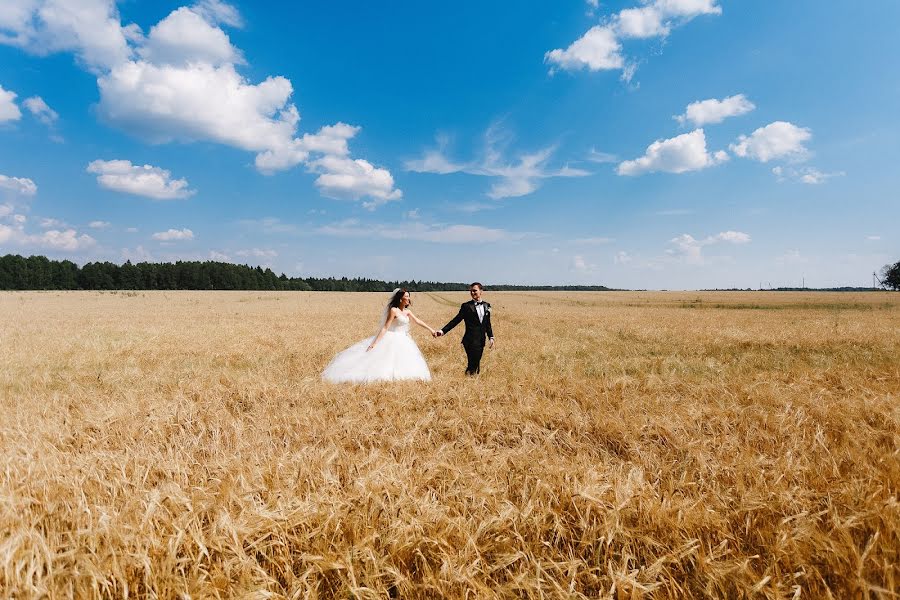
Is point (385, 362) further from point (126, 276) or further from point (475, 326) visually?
point (126, 276)

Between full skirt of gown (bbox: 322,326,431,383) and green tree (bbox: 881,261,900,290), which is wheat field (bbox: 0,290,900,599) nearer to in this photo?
full skirt of gown (bbox: 322,326,431,383)

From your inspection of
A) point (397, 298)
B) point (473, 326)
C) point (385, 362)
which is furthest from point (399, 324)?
point (473, 326)

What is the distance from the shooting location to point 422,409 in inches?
252

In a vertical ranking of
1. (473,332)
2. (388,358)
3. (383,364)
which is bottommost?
(383,364)

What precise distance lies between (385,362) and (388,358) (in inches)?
4.7

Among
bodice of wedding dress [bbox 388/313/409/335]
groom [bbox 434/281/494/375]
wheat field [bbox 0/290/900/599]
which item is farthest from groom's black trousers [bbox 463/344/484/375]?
wheat field [bbox 0/290/900/599]

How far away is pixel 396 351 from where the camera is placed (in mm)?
9352

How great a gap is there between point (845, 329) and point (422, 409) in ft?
75.6

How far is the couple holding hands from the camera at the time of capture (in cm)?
889

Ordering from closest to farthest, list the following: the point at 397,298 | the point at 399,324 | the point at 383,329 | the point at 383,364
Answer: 1. the point at 383,364
2. the point at 383,329
3. the point at 397,298
4. the point at 399,324

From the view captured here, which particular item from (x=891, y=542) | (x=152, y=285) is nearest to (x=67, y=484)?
(x=891, y=542)

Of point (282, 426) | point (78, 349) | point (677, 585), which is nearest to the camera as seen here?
point (677, 585)

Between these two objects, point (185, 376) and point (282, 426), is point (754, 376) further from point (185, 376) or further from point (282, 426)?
point (185, 376)

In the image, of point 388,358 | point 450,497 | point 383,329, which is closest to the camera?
point 450,497
